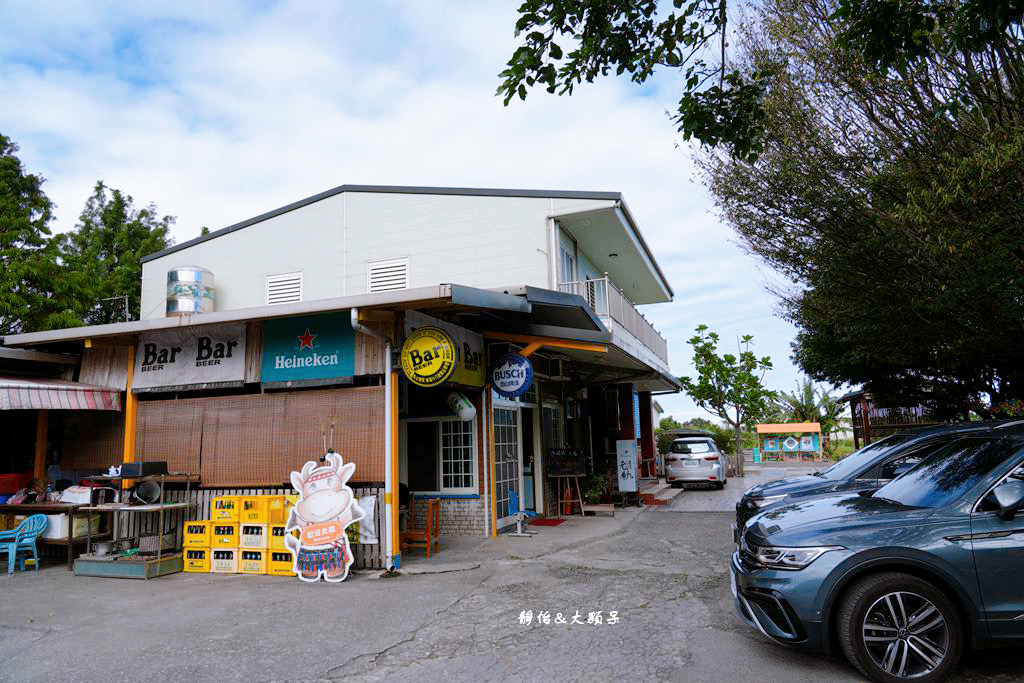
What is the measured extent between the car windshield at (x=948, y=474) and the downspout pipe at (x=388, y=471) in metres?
5.33

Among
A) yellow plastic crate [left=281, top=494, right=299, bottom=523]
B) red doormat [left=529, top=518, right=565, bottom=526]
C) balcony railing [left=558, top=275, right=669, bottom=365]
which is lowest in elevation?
red doormat [left=529, top=518, right=565, bottom=526]

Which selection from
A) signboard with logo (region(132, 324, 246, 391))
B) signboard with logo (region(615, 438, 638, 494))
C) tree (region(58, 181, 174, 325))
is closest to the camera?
signboard with logo (region(132, 324, 246, 391))

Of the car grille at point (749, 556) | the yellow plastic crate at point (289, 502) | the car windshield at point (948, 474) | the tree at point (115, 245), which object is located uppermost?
the tree at point (115, 245)

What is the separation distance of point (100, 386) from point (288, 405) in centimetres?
339

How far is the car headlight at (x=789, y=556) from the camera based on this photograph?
4.45m

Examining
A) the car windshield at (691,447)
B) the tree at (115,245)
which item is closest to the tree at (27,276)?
the tree at (115,245)

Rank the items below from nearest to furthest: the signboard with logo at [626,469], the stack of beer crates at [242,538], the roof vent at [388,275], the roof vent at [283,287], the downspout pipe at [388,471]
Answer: the downspout pipe at [388,471] → the stack of beer crates at [242,538] → the signboard with logo at [626,469] → the roof vent at [388,275] → the roof vent at [283,287]

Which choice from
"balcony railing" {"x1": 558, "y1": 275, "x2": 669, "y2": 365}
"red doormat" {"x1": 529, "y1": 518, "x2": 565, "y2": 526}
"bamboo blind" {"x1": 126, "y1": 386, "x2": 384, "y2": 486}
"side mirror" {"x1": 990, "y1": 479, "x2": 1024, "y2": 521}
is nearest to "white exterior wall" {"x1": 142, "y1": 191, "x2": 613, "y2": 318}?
"balcony railing" {"x1": 558, "y1": 275, "x2": 669, "y2": 365}

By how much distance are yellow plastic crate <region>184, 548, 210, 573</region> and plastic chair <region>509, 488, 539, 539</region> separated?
4467 millimetres

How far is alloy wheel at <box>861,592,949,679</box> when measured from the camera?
13.8 ft

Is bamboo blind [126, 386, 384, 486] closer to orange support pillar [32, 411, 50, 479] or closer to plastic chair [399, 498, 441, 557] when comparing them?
plastic chair [399, 498, 441, 557]

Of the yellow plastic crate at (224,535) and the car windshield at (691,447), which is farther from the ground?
the car windshield at (691,447)

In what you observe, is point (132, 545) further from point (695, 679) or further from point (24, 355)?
point (695, 679)

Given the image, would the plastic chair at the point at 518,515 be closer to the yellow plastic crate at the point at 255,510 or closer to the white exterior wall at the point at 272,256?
the yellow plastic crate at the point at 255,510
